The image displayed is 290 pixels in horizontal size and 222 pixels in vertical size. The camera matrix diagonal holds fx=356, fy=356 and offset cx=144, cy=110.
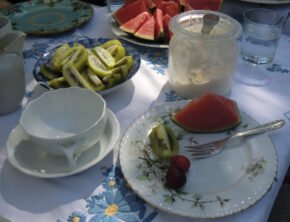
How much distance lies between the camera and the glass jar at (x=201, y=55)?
77 centimetres

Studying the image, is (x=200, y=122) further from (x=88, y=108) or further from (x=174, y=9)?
(x=174, y=9)

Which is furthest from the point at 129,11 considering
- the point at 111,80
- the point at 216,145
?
the point at 216,145

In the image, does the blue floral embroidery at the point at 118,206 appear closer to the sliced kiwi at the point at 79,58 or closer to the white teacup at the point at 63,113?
the white teacup at the point at 63,113

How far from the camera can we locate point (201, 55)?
2.55 feet

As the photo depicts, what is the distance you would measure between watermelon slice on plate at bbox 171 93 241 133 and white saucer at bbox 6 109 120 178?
14 cm

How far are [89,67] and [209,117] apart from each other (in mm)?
315

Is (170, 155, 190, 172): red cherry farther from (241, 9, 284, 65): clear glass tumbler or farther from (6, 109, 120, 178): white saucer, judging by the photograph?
(241, 9, 284, 65): clear glass tumbler

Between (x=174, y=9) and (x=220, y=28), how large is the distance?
30cm

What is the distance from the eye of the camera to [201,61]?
78 cm

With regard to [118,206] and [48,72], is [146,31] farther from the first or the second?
[118,206]

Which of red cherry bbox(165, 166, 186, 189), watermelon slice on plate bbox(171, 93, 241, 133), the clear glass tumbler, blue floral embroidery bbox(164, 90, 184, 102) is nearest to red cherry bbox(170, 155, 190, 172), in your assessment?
red cherry bbox(165, 166, 186, 189)

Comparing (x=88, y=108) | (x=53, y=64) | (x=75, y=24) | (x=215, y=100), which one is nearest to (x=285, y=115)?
(x=215, y=100)

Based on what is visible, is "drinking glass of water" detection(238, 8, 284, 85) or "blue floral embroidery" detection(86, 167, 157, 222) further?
"drinking glass of water" detection(238, 8, 284, 85)

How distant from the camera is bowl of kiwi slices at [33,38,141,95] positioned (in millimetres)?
808
